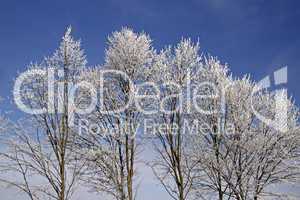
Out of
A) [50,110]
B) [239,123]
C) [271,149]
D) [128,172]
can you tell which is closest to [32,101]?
[50,110]

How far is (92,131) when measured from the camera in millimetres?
16500

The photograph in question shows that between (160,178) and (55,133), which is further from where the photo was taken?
(160,178)

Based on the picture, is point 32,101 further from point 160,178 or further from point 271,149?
point 271,149

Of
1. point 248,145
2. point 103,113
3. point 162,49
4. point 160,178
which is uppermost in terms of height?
point 162,49

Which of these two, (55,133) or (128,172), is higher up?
(55,133)

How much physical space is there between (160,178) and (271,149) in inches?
238

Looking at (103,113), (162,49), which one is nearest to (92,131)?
(103,113)

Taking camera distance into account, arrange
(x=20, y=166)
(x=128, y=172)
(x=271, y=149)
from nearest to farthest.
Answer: (x=20, y=166) → (x=128, y=172) → (x=271, y=149)

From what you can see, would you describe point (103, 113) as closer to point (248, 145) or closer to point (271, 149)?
point (248, 145)

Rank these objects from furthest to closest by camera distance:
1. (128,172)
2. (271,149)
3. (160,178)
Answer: (271,149)
(160,178)
(128,172)

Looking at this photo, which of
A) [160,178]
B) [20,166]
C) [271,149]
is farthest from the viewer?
[271,149]

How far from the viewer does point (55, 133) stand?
14766mm

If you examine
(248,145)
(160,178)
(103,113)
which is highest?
(103,113)

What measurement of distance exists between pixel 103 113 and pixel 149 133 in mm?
2111
